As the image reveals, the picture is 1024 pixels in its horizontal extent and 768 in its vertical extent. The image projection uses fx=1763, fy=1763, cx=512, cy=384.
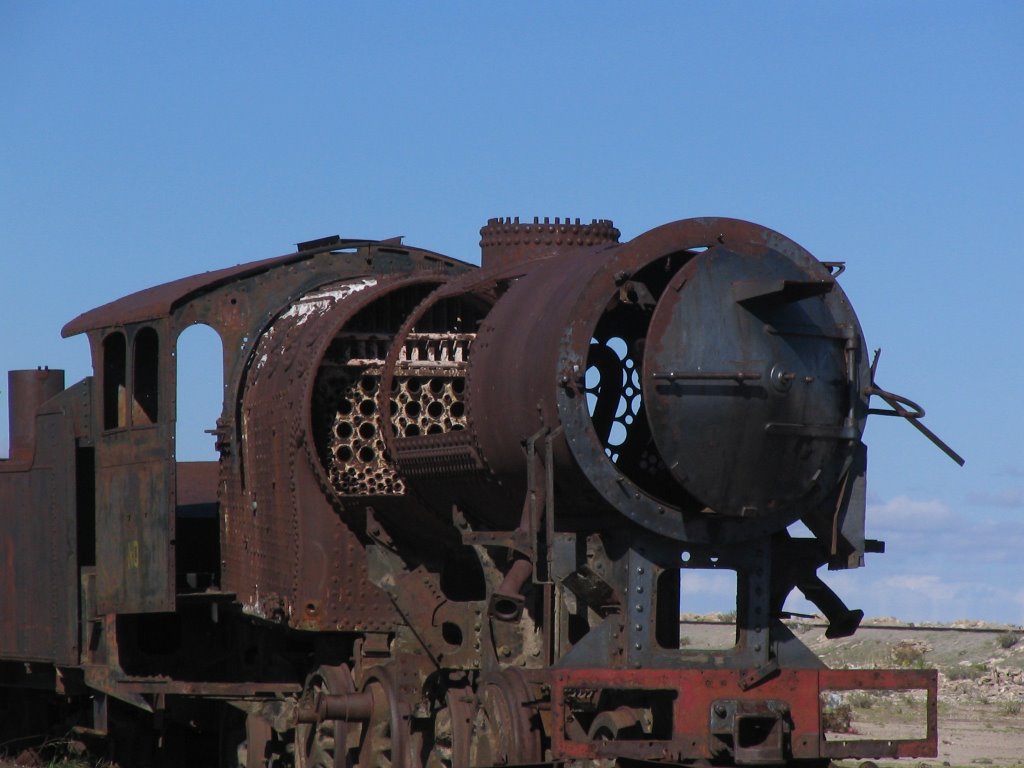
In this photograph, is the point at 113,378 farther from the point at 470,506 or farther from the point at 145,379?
the point at 470,506

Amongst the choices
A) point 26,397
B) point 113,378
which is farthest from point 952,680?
point 113,378

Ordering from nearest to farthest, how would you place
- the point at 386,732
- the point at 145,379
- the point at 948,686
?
the point at 386,732 → the point at 145,379 → the point at 948,686

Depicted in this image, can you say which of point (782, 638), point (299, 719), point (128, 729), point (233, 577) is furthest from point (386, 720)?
point (128, 729)

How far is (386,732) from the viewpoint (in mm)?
9648

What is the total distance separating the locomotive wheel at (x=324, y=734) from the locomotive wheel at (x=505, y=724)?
4.76ft

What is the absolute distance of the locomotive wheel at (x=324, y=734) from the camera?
32.3 ft

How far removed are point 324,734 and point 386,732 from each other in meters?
0.69

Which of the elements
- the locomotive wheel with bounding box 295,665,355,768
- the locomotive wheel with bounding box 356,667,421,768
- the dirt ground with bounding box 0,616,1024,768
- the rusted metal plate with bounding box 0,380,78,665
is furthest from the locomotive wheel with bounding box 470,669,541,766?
the rusted metal plate with bounding box 0,380,78,665

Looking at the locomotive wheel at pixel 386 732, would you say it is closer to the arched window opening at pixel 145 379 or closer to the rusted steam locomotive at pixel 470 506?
the rusted steam locomotive at pixel 470 506

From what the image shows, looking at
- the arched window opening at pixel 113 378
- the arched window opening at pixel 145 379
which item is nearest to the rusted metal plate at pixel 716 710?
the arched window opening at pixel 145 379

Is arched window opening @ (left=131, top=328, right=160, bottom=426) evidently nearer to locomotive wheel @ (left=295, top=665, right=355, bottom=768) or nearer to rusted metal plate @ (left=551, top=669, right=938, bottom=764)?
locomotive wheel @ (left=295, top=665, right=355, bottom=768)

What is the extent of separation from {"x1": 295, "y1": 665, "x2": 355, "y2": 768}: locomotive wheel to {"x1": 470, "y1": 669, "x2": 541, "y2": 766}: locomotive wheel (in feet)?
4.76

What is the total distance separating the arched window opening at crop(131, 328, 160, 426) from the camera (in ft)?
37.1

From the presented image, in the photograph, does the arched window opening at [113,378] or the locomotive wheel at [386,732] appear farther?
the arched window opening at [113,378]
